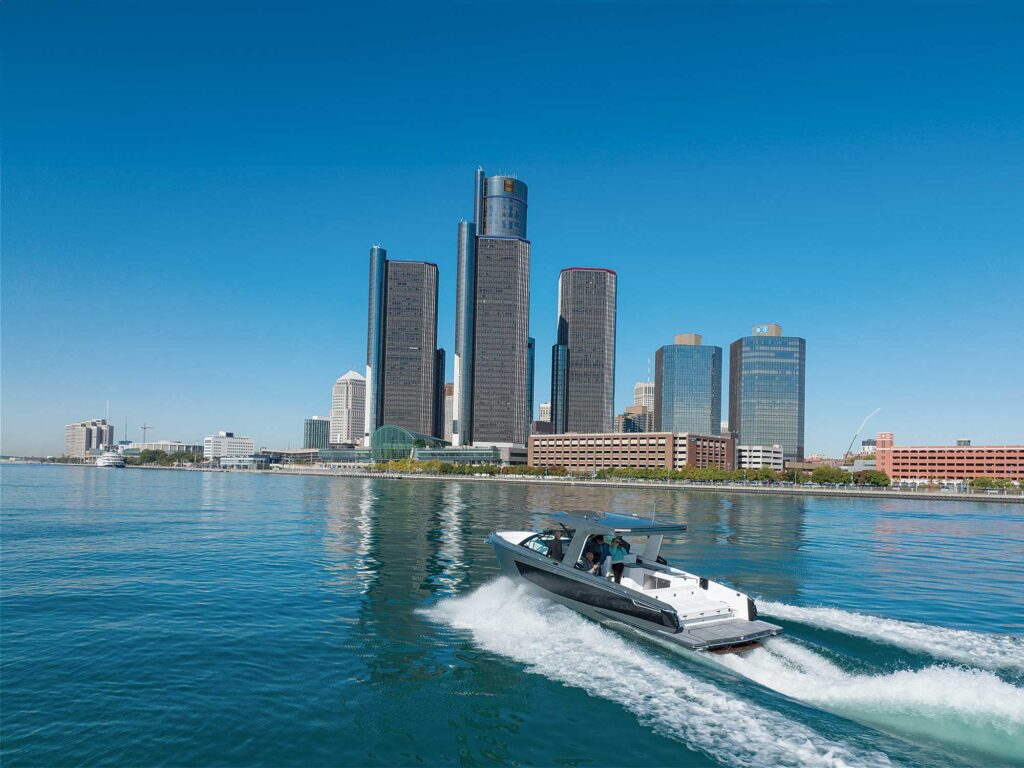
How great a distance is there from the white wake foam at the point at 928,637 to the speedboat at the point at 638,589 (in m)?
2.42

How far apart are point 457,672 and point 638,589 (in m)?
6.07

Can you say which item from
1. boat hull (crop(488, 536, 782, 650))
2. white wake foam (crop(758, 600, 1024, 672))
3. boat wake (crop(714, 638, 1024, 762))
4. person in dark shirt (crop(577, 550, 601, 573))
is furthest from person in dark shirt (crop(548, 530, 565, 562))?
white wake foam (crop(758, 600, 1024, 672))

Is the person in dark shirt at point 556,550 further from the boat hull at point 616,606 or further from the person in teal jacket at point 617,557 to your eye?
the person in teal jacket at point 617,557

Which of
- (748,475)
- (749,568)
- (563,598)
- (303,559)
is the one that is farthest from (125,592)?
(748,475)

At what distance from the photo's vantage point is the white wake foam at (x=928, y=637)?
16562 millimetres

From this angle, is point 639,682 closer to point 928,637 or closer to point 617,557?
point 617,557

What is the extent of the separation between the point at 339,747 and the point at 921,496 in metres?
139

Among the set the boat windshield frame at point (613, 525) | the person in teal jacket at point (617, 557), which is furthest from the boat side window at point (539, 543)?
the person in teal jacket at point (617, 557)

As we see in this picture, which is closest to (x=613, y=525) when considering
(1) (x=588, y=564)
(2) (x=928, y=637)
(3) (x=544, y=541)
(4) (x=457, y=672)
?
(1) (x=588, y=564)

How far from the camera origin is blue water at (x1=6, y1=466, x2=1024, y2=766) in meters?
11.7

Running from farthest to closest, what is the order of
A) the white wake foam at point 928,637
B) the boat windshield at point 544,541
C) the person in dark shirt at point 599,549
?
1. the boat windshield at point 544,541
2. the person in dark shirt at point 599,549
3. the white wake foam at point 928,637

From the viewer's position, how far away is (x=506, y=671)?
15688 mm

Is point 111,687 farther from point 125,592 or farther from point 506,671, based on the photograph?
point 125,592

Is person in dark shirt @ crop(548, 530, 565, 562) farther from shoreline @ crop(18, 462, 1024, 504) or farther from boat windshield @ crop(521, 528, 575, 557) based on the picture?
shoreline @ crop(18, 462, 1024, 504)
